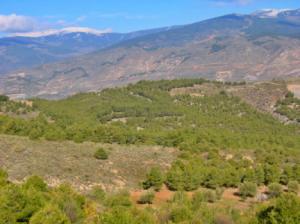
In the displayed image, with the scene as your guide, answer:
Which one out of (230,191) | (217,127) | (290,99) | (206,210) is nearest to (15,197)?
(206,210)

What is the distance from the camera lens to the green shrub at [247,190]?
53.3 meters

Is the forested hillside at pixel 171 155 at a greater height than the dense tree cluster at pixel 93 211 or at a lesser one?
lesser

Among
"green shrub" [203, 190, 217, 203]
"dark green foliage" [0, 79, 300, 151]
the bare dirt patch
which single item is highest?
"green shrub" [203, 190, 217, 203]

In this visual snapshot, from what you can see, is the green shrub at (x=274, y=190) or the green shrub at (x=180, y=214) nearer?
the green shrub at (x=180, y=214)

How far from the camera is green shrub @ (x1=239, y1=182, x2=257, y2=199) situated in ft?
175

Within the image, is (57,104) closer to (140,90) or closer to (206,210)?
(140,90)

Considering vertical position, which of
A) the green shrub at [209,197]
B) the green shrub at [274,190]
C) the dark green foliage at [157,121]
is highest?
the green shrub at [209,197]

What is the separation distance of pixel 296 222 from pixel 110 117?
291 feet

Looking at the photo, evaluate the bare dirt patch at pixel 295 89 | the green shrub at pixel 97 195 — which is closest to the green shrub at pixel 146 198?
the green shrub at pixel 97 195

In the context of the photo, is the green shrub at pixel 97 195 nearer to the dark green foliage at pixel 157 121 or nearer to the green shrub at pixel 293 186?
the green shrub at pixel 293 186

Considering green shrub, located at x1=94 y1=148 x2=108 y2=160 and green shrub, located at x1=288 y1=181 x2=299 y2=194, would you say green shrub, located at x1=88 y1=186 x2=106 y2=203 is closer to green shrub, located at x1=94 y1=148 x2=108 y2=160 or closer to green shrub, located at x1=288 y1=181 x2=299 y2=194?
green shrub, located at x1=94 y1=148 x2=108 y2=160

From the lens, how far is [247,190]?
175 feet

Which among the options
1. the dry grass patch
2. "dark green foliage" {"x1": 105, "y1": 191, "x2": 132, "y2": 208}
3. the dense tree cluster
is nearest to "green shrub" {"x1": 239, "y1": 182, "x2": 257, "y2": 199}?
the dry grass patch

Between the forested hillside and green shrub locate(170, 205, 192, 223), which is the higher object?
green shrub locate(170, 205, 192, 223)
